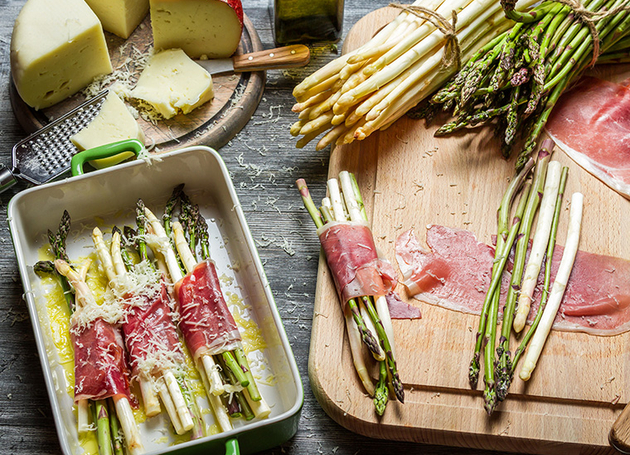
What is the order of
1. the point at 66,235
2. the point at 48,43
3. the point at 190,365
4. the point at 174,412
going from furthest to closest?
the point at 48,43
the point at 66,235
the point at 190,365
the point at 174,412

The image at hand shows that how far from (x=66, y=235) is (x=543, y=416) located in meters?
1.80

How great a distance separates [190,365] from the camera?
2.04 metres

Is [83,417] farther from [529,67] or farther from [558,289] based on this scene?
[529,67]

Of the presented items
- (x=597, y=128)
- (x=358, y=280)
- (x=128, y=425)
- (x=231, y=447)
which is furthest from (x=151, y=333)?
(x=597, y=128)

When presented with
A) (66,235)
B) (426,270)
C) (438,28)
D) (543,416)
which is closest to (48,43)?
(66,235)

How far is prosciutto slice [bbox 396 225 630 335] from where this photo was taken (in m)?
2.10

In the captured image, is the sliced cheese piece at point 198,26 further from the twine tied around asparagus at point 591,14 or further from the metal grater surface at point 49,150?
the twine tied around asparagus at point 591,14

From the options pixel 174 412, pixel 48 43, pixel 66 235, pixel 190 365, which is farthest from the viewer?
pixel 48 43

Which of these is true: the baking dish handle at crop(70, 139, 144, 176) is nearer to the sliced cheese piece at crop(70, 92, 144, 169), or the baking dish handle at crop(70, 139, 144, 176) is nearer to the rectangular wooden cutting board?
the sliced cheese piece at crop(70, 92, 144, 169)

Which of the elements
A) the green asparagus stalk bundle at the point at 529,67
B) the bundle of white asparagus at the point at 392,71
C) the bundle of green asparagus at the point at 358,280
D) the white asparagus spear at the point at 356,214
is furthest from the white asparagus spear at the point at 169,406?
the green asparagus stalk bundle at the point at 529,67

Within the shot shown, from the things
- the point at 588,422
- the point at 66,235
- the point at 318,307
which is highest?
the point at 66,235

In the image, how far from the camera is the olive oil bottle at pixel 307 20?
262 cm

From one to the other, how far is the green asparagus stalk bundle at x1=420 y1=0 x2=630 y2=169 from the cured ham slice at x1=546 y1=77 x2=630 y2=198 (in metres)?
0.11

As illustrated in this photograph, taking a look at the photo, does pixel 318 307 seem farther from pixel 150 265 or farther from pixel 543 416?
pixel 543 416
